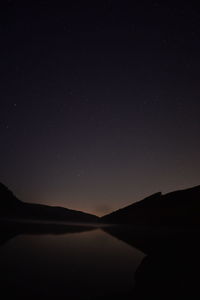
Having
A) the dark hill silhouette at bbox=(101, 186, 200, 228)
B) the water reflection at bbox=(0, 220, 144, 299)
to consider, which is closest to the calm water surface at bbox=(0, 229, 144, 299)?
the water reflection at bbox=(0, 220, 144, 299)

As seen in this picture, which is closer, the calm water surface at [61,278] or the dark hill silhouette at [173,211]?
the calm water surface at [61,278]

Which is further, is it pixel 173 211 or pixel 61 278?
pixel 173 211

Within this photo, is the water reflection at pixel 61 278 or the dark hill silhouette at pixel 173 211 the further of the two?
the dark hill silhouette at pixel 173 211

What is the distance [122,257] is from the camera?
1720 centimetres

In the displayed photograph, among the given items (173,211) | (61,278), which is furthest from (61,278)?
(173,211)

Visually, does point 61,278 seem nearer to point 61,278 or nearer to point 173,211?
point 61,278

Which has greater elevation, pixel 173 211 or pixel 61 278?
pixel 173 211

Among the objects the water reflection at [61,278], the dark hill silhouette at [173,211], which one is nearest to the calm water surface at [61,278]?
the water reflection at [61,278]

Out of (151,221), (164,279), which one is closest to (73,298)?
(164,279)

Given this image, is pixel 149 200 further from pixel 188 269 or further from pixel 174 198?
pixel 188 269

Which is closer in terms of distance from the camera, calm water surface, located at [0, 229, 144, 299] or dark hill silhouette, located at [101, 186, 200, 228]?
calm water surface, located at [0, 229, 144, 299]

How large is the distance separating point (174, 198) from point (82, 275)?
162307mm

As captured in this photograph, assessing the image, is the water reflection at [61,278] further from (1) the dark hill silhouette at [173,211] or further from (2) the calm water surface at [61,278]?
(1) the dark hill silhouette at [173,211]

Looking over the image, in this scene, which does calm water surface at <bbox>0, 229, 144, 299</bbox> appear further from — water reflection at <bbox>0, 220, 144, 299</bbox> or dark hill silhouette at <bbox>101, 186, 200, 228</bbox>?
dark hill silhouette at <bbox>101, 186, 200, 228</bbox>
